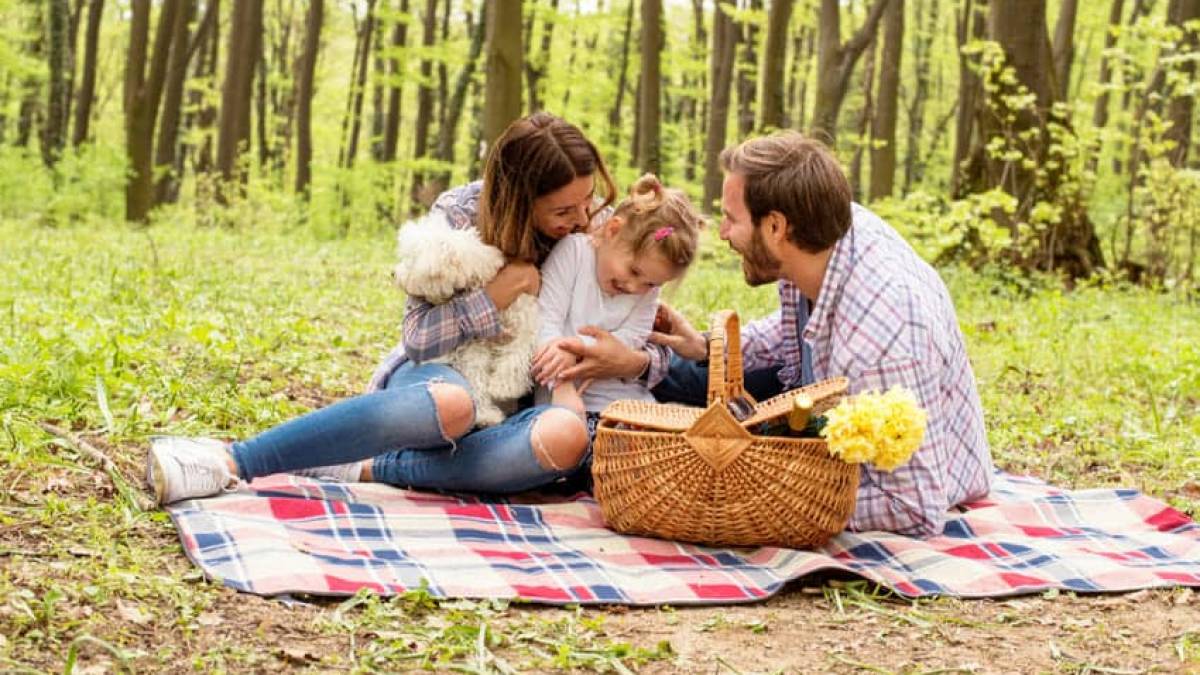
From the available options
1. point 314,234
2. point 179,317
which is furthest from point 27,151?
point 179,317

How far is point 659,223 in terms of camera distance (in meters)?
3.77

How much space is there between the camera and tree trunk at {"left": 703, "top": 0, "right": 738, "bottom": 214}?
15.4 metres

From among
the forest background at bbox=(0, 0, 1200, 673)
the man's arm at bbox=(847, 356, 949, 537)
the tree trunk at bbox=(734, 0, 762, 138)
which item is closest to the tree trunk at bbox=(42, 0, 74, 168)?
the forest background at bbox=(0, 0, 1200, 673)

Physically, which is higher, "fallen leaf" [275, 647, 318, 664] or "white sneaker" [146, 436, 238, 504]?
"white sneaker" [146, 436, 238, 504]

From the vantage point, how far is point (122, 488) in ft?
10.9

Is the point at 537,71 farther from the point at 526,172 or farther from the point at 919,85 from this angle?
the point at 526,172

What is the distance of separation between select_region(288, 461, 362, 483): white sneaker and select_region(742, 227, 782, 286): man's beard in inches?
55.9

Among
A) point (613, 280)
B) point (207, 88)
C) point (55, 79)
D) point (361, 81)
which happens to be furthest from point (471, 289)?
point (361, 81)

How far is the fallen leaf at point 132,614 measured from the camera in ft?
8.10

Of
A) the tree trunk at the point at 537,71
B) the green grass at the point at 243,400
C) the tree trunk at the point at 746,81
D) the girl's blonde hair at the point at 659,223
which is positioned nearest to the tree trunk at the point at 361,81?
the tree trunk at the point at 537,71

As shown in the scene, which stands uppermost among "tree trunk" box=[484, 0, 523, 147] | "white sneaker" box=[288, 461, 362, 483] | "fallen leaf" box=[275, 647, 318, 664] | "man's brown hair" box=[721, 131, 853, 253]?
"tree trunk" box=[484, 0, 523, 147]

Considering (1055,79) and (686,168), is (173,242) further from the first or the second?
(686,168)

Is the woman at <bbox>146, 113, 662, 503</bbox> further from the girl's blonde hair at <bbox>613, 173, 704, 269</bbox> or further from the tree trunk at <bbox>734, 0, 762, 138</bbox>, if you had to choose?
the tree trunk at <bbox>734, 0, 762, 138</bbox>

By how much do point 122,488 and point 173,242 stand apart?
325 inches
